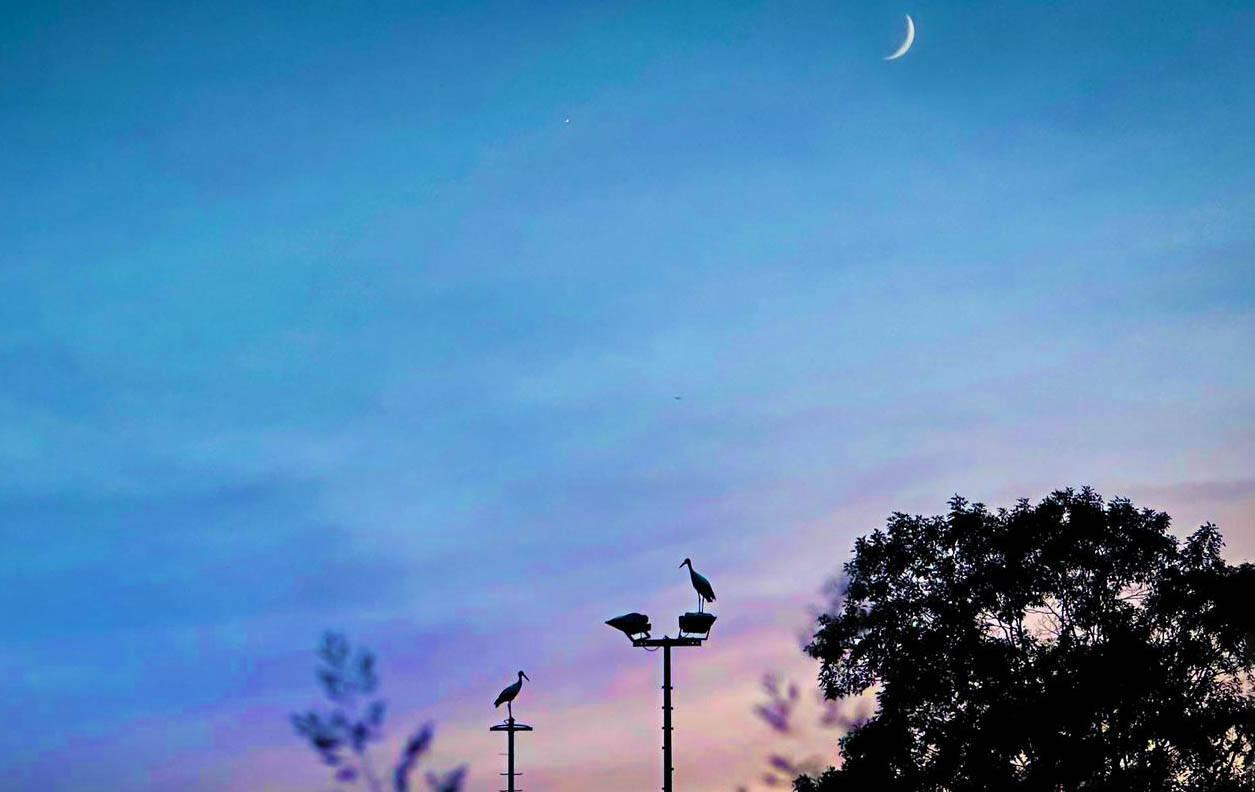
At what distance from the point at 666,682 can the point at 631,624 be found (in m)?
1.43

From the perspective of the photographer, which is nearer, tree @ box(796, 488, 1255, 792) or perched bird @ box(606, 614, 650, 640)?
perched bird @ box(606, 614, 650, 640)

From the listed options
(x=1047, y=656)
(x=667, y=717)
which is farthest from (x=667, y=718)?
(x=1047, y=656)

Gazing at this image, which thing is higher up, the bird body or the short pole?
the bird body

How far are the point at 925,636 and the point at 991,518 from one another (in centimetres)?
401

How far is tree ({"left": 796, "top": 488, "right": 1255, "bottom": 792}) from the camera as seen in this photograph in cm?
3628

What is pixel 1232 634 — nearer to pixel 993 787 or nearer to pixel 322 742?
pixel 993 787

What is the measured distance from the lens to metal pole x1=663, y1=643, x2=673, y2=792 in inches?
962

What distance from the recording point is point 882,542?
131ft

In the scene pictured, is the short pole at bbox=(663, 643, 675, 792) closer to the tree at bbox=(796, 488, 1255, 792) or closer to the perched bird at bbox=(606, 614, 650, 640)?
the perched bird at bbox=(606, 614, 650, 640)

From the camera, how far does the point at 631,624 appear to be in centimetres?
2625

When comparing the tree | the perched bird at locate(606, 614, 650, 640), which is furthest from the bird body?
the tree

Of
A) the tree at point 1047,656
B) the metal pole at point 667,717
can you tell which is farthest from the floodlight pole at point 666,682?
the tree at point 1047,656

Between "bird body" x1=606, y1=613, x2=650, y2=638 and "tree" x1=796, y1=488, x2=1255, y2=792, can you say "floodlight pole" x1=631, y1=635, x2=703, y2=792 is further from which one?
"tree" x1=796, y1=488, x2=1255, y2=792

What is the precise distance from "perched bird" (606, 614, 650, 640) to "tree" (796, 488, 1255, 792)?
46.0 feet
